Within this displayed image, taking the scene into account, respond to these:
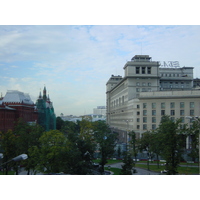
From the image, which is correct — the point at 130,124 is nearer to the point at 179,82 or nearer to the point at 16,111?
the point at 16,111

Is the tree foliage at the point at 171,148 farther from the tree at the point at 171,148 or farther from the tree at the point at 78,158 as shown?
the tree at the point at 78,158

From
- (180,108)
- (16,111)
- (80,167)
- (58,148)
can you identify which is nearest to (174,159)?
(80,167)

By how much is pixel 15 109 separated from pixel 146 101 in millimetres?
10171

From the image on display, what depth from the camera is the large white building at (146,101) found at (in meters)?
18.5

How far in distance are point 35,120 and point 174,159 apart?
1076 centimetres

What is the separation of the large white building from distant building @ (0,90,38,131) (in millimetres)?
8550

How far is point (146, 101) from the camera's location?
19.1m

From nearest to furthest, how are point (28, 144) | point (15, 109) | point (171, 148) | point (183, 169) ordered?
point (171, 148) < point (28, 144) < point (183, 169) < point (15, 109)

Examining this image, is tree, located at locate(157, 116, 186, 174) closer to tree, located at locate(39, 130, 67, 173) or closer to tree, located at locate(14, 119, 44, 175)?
tree, located at locate(39, 130, 67, 173)

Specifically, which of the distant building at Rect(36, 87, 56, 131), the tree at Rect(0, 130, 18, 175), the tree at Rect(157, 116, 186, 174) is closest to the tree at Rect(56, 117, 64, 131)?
the distant building at Rect(36, 87, 56, 131)

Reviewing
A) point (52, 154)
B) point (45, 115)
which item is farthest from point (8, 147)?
point (45, 115)

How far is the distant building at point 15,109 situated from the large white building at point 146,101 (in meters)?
8.55

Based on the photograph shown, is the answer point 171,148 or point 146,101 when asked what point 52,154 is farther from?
point 146,101

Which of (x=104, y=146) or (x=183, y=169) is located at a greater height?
(x=104, y=146)
